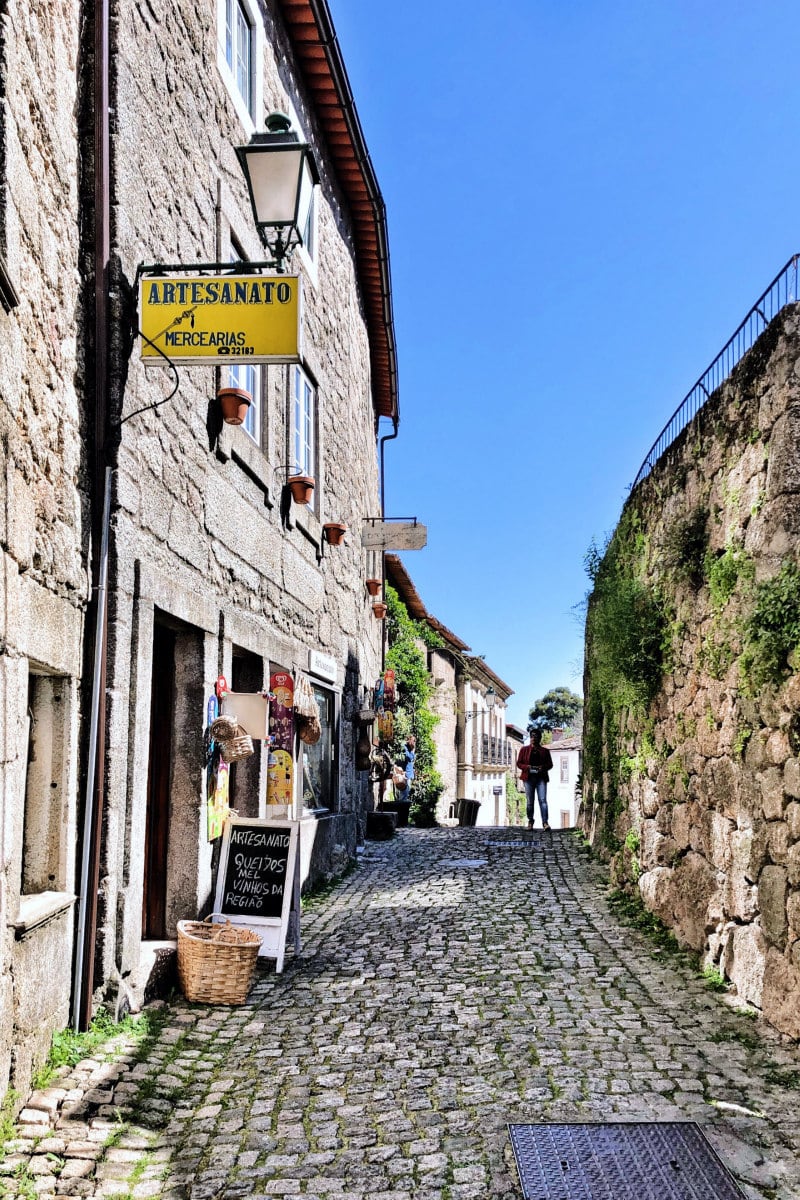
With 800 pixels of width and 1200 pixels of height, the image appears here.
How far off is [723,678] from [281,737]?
11.9 feet

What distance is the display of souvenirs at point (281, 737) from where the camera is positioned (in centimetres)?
869

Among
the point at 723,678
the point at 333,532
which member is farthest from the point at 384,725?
the point at 723,678

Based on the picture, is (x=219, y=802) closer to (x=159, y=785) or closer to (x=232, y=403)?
(x=159, y=785)

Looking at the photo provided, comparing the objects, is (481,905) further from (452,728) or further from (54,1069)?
(452,728)

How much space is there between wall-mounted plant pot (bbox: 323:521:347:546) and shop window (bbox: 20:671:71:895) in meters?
6.51

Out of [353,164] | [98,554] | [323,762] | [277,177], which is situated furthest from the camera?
[353,164]

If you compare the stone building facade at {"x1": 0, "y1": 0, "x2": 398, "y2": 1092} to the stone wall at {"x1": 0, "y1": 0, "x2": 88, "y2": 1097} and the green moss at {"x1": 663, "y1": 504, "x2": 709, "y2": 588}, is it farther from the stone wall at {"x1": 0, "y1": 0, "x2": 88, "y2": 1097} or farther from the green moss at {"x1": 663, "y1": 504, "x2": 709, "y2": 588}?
the green moss at {"x1": 663, "y1": 504, "x2": 709, "y2": 588}

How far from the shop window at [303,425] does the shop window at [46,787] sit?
204 inches

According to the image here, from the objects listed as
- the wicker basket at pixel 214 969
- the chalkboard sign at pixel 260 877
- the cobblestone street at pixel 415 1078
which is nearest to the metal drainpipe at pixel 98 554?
the cobblestone street at pixel 415 1078

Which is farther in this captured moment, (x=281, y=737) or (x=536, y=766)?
(x=536, y=766)

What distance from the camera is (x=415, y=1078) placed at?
466 centimetres

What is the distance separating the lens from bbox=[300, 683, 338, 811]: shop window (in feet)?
35.3

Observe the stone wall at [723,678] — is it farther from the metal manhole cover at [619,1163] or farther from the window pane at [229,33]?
the window pane at [229,33]

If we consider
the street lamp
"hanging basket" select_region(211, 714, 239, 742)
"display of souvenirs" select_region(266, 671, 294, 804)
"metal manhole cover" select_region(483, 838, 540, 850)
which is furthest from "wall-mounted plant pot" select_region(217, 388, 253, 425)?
"metal manhole cover" select_region(483, 838, 540, 850)
